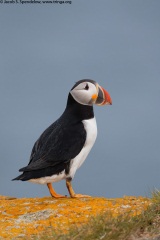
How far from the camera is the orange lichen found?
6.37m

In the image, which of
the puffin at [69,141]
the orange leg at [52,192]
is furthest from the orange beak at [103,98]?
the orange leg at [52,192]

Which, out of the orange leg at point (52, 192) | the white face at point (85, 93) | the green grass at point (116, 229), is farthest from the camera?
the white face at point (85, 93)

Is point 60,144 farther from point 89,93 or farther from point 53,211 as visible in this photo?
point 53,211

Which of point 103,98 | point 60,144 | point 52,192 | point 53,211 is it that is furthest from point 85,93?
point 53,211

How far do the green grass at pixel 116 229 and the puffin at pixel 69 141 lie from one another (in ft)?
6.42

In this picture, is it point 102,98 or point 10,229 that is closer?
point 10,229

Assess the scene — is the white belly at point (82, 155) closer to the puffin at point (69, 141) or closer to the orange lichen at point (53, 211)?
the puffin at point (69, 141)

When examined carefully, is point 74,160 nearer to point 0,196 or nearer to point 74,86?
point 74,86

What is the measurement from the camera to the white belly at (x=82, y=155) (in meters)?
7.83

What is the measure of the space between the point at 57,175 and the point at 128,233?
99.8 inches

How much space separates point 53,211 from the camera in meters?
7.07

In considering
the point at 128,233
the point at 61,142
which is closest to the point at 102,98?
the point at 61,142

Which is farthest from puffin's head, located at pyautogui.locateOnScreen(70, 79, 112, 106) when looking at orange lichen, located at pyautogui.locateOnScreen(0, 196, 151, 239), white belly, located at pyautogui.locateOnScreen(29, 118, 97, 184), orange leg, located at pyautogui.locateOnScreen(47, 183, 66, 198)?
orange lichen, located at pyautogui.locateOnScreen(0, 196, 151, 239)

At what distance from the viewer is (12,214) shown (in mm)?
7293
